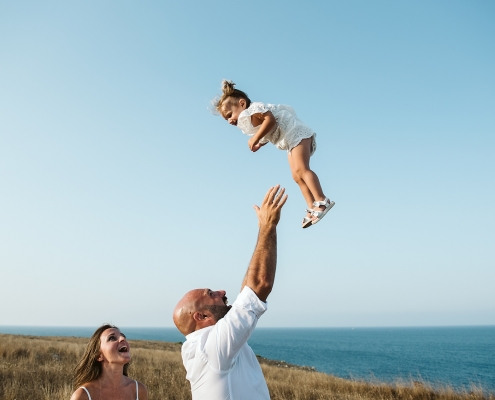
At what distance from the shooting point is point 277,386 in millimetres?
10852

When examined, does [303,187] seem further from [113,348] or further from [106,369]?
[106,369]

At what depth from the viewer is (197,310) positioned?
2.81 meters

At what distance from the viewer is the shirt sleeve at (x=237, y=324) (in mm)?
2211

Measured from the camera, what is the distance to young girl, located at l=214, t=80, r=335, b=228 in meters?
3.96

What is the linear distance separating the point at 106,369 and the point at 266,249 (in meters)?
2.68

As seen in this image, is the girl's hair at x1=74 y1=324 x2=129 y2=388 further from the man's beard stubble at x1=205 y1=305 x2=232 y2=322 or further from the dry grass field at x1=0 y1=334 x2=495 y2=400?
the dry grass field at x1=0 y1=334 x2=495 y2=400

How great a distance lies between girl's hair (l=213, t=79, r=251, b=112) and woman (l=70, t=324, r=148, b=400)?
2515 millimetres

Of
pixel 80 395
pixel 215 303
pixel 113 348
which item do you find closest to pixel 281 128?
pixel 215 303

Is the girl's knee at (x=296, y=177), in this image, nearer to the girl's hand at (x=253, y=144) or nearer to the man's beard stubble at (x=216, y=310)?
the girl's hand at (x=253, y=144)

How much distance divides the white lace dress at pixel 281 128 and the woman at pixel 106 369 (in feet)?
7.87

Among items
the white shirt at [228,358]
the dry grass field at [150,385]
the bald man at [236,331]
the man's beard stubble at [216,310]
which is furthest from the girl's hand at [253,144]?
the dry grass field at [150,385]

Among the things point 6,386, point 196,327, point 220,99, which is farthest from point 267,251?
point 6,386

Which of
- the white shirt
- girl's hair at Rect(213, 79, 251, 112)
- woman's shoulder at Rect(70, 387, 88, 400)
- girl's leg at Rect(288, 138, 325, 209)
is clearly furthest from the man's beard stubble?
girl's hair at Rect(213, 79, 251, 112)

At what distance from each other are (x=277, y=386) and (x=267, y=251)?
31.6ft
